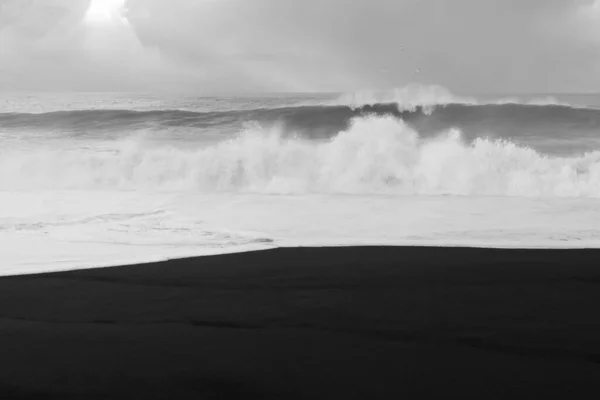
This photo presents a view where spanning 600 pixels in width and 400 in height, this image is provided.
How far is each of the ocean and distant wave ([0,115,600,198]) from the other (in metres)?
0.02

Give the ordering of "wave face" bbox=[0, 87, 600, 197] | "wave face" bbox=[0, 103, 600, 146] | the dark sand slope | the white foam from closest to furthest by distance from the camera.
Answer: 1. the dark sand slope
2. the white foam
3. "wave face" bbox=[0, 87, 600, 197]
4. "wave face" bbox=[0, 103, 600, 146]

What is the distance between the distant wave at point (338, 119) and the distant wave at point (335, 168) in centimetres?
176

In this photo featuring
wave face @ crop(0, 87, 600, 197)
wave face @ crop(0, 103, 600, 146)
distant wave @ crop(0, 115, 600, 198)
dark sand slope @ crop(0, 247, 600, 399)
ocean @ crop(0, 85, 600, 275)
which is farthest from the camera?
wave face @ crop(0, 103, 600, 146)

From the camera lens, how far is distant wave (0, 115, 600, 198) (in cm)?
631

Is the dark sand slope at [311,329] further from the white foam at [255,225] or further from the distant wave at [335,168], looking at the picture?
the distant wave at [335,168]

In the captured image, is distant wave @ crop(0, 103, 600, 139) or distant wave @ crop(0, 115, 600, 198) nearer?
distant wave @ crop(0, 115, 600, 198)

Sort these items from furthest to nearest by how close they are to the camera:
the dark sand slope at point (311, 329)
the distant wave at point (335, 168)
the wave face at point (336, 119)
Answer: the wave face at point (336, 119)
the distant wave at point (335, 168)
the dark sand slope at point (311, 329)

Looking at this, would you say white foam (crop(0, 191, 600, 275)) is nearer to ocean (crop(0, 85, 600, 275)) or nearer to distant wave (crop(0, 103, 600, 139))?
ocean (crop(0, 85, 600, 275))

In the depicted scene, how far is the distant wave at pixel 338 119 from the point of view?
373 inches

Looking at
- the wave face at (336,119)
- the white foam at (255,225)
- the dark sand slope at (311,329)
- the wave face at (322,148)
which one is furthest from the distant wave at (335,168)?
the dark sand slope at (311,329)

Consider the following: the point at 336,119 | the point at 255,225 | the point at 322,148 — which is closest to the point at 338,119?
the point at 336,119

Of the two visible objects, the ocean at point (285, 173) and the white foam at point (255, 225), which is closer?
the white foam at point (255, 225)

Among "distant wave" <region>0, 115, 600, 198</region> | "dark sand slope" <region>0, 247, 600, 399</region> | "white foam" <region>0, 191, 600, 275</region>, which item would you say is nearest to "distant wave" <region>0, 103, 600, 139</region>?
"distant wave" <region>0, 115, 600, 198</region>

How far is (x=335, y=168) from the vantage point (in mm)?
6746
